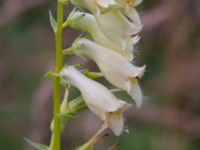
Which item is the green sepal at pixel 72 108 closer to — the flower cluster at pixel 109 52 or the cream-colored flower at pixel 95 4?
the flower cluster at pixel 109 52

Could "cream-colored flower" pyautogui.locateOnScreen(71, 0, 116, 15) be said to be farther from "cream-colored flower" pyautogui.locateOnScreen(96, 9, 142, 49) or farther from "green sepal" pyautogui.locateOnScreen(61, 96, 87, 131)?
"green sepal" pyautogui.locateOnScreen(61, 96, 87, 131)

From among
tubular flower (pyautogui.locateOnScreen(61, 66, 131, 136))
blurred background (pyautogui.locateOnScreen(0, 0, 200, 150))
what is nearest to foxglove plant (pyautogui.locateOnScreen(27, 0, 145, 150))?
tubular flower (pyautogui.locateOnScreen(61, 66, 131, 136))

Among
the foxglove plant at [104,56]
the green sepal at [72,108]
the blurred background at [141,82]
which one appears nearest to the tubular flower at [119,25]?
the foxglove plant at [104,56]

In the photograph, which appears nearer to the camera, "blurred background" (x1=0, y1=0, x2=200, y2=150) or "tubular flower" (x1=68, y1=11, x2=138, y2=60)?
"tubular flower" (x1=68, y1=11, x2=138, y2=60)

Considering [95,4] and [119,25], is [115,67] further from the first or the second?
[95,4]

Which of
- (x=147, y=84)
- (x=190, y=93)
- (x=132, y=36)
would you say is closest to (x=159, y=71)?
(x=147, y=84)

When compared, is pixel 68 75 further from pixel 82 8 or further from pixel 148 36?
pixel 148 36

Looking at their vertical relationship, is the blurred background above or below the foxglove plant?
below
